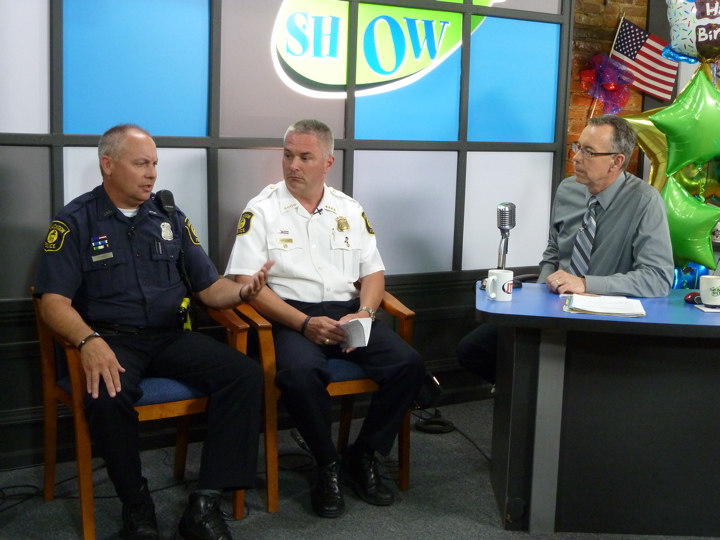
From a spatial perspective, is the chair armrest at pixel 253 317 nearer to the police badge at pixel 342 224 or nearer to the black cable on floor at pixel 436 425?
the police badge at pixel 342 224

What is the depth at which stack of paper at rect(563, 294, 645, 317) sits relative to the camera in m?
2.42

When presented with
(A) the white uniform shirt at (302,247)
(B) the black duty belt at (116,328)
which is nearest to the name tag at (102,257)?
(B) the black duty belt at (116,328)

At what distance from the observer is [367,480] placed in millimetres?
2818

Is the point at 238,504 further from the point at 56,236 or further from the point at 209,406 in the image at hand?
the point at 56,236

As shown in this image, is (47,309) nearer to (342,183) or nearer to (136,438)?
(136,438)

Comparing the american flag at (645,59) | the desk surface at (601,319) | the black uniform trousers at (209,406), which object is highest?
the american flag at (645,59)

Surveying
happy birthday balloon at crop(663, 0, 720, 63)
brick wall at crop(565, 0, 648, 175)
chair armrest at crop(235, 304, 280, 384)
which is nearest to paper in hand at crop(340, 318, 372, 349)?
chair armrest at crop(235, 304, 280, 384)

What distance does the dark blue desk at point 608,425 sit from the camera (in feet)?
8.10

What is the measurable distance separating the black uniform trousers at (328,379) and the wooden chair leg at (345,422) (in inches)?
11.0

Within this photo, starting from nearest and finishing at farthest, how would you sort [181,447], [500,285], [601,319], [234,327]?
[601,319], [500,285], [234,327], [181,447]

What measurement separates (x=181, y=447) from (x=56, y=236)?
3.00 feet

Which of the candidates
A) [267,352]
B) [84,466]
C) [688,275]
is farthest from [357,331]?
[688,275]

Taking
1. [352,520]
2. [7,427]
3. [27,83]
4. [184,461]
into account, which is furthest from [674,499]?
[27,83]

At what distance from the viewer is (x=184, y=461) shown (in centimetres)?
294
